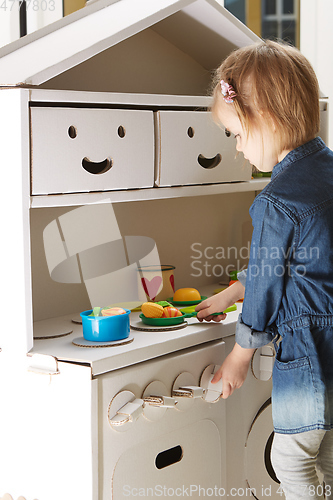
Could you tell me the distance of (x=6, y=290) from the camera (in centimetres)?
105

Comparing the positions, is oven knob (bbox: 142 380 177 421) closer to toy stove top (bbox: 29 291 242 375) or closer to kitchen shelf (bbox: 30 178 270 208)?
toy stove top (bbox: 29 291 242 375)

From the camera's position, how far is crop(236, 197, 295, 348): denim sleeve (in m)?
0.98

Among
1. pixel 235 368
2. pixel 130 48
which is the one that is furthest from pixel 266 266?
pixel 130 48

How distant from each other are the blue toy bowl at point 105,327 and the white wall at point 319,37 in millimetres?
1152

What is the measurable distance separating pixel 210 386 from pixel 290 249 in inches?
14.3

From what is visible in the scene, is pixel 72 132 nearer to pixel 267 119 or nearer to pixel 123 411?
pixel 267 119

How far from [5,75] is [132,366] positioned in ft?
1.87

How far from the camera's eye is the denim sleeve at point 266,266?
0.98 metres

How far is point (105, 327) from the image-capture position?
1.09 metres

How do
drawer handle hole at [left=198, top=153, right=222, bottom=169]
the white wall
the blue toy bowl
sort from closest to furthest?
the blue toy bowl
drawer handle hole at [left=198, top=153, right=222, bottom=169]
the white wall

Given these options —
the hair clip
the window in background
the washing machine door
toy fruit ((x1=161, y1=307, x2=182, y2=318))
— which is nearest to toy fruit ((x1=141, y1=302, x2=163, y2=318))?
toy fruit ((x1=161, y1=307, x2=182, y2=318))

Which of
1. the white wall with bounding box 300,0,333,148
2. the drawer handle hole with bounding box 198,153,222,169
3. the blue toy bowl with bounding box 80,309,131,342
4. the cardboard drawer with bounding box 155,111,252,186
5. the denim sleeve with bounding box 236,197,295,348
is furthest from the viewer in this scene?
the white wall with bounding box 300,0,333,148

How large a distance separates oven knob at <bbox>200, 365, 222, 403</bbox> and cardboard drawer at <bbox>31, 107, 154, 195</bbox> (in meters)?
0.41

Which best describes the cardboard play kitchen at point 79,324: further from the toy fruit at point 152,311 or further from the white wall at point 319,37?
the white wall at point 319,37
